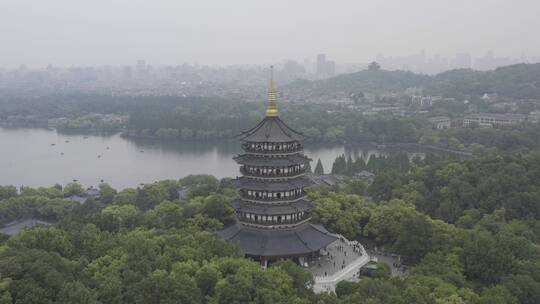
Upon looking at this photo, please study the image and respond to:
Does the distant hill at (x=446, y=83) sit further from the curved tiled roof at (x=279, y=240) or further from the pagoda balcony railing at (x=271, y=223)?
the pagoda balcony railing at (x=271, y=223)

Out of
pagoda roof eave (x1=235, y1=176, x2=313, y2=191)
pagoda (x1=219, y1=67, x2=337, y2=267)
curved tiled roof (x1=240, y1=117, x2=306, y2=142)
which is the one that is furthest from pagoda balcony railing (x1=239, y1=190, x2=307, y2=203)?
curved tiled roof (x1=240, y1=117, x2=306, y2=142)

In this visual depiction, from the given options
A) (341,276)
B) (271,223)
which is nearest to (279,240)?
(271,223)

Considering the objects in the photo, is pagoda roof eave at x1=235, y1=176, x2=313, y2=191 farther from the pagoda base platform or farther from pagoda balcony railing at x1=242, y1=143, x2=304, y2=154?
the pagoda base platform

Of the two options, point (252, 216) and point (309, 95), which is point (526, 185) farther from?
point (309, 95)

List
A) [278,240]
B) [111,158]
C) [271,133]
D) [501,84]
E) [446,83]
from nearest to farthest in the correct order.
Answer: [278,240]
[271,133]
[111,158]
[501,84]
[446,83]

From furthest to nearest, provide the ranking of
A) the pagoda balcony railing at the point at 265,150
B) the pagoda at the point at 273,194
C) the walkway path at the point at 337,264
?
the pagoda balcony railing at the point at 265,150 < the pagoda at the point at 273,194 < the walkway path at the point at 337,264

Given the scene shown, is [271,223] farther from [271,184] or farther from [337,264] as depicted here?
[337,264]

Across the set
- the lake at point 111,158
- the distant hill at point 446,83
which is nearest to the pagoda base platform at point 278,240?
the lake at point 111,158
